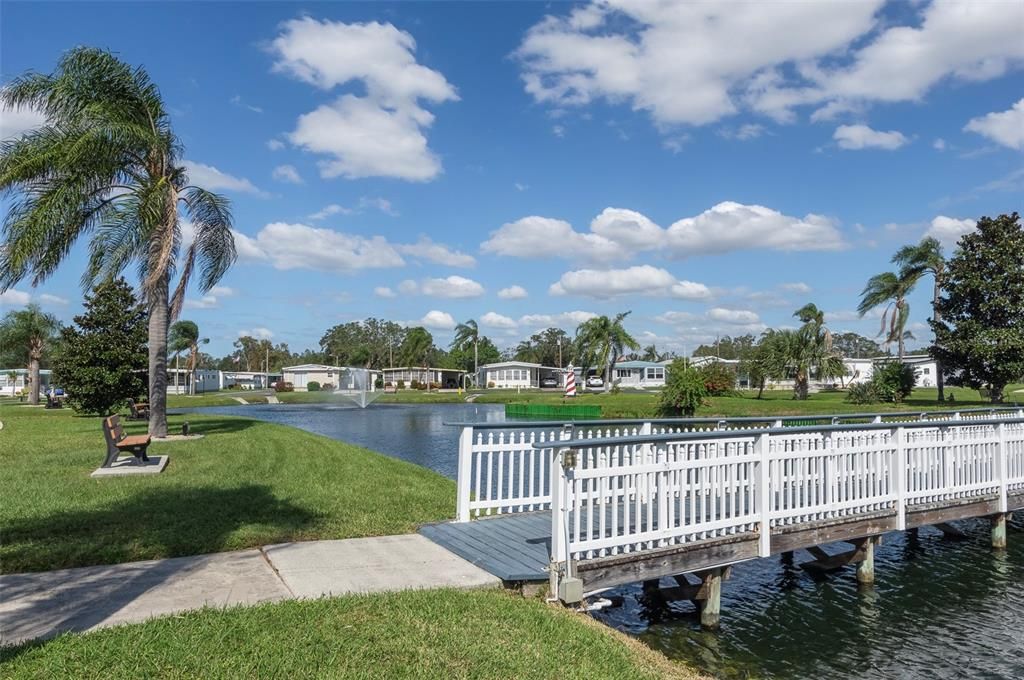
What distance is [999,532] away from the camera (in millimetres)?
10961

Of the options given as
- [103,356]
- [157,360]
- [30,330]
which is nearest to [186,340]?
[30,330]

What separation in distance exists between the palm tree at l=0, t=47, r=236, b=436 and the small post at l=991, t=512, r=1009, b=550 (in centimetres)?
1811

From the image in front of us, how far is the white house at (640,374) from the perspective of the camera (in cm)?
8412

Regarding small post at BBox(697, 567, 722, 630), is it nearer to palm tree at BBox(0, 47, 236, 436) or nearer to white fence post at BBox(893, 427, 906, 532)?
white fence post at BBox(893, 427, 906, 532)

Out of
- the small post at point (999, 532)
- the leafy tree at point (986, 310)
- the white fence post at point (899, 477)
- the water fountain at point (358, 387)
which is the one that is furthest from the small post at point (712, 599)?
the water fountain at point (358, 387)

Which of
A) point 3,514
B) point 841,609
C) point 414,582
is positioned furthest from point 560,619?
point 3,514

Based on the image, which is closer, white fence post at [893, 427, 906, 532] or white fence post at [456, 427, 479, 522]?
white fence post at [456, 427, 479, 522]

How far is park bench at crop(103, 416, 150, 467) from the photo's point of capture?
38.6 ft

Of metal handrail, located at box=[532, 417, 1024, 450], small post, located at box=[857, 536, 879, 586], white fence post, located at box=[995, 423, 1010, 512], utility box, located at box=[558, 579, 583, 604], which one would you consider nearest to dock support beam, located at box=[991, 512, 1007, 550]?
white fence post, located at box=[995, 423, 1010, 512]

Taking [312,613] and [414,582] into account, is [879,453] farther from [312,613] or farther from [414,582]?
[312,613]

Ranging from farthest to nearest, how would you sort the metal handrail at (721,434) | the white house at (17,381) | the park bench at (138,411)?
1. the white house at (17,381)
2. the park bench at (138,411)
3. the metal handrail at (721,434)

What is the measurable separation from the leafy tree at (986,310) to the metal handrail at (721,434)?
26446 mm

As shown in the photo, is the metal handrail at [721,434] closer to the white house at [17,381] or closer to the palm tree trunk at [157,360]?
the palm tree trunk at [157,360]

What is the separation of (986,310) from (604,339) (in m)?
38.8
